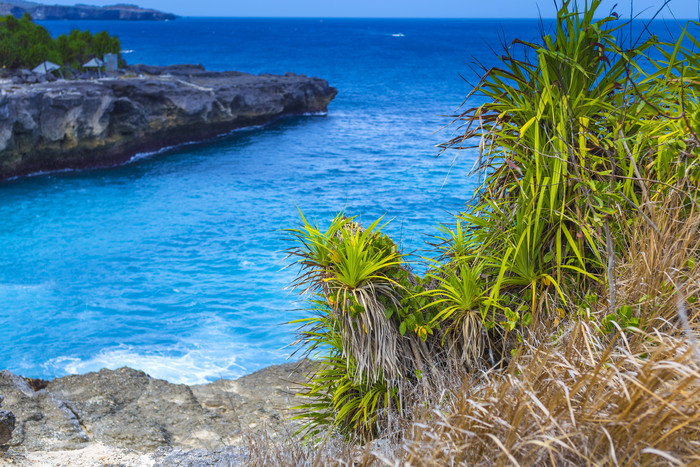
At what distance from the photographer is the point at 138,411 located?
6.36 m

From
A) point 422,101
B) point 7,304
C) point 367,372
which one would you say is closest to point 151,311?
point 7,304

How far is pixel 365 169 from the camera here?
2461cm

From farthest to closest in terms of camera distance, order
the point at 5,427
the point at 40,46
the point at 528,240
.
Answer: the point at 40,46
the point at 5,427
the point at 528,240

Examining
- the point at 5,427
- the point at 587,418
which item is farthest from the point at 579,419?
the point at 5,427

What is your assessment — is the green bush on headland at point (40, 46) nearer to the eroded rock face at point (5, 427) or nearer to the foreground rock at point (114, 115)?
the foreground rock at point (114, 115)

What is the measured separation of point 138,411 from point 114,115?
838 inches

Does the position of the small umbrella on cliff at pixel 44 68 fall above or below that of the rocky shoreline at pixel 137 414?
above

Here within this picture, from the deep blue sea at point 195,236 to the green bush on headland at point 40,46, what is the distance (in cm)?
970

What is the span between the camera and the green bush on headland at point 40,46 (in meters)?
27.8

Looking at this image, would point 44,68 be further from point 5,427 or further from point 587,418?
point 587,418

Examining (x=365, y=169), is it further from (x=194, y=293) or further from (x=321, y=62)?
(x=321, y=62)

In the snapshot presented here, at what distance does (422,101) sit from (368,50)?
56551 millimetres

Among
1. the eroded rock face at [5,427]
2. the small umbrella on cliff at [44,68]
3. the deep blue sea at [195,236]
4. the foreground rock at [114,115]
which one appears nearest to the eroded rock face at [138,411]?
the eroded rock face at [5,427]

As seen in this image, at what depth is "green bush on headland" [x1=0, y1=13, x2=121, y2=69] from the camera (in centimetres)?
2784
